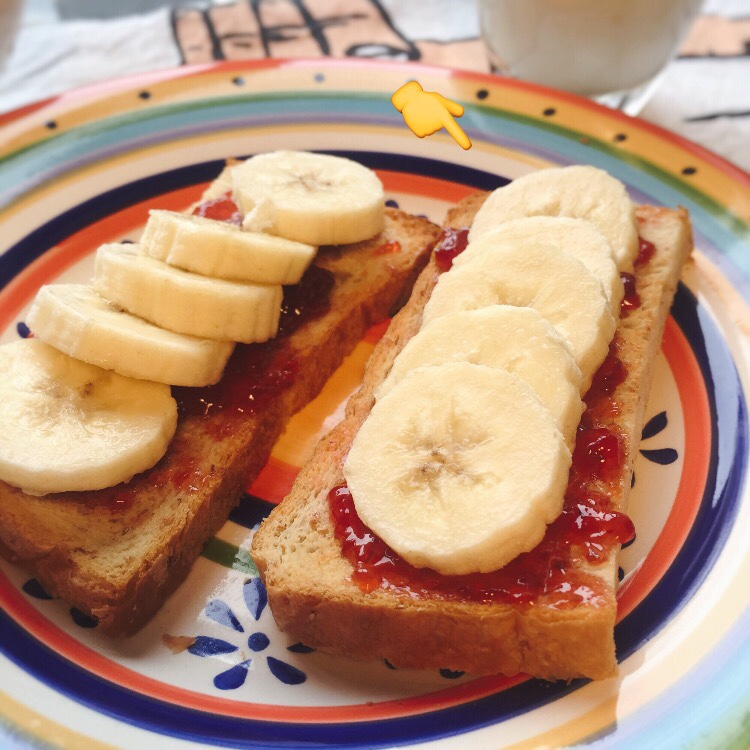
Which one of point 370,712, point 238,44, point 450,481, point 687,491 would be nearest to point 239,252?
point 450,481

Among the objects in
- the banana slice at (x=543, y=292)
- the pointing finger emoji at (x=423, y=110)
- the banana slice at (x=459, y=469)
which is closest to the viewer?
the banana slice at (x=459, y=469)

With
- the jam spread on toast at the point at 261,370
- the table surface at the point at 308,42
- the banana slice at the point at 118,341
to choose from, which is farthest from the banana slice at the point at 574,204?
the table surface at the point at 308,42

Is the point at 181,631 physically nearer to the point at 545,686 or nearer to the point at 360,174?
the point at 545,686

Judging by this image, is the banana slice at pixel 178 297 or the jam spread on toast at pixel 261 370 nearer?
the banana slice at pixel 178 297

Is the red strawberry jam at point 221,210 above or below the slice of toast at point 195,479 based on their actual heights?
above

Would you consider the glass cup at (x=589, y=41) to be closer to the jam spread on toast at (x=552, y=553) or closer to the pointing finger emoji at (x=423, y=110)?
the pointing finger emoji at (x=423, y=110)

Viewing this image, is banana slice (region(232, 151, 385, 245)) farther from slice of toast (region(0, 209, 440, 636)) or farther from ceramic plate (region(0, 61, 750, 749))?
ceramic plate (region(0, 61, 750, 749))

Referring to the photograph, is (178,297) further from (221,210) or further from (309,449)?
(221,210)
